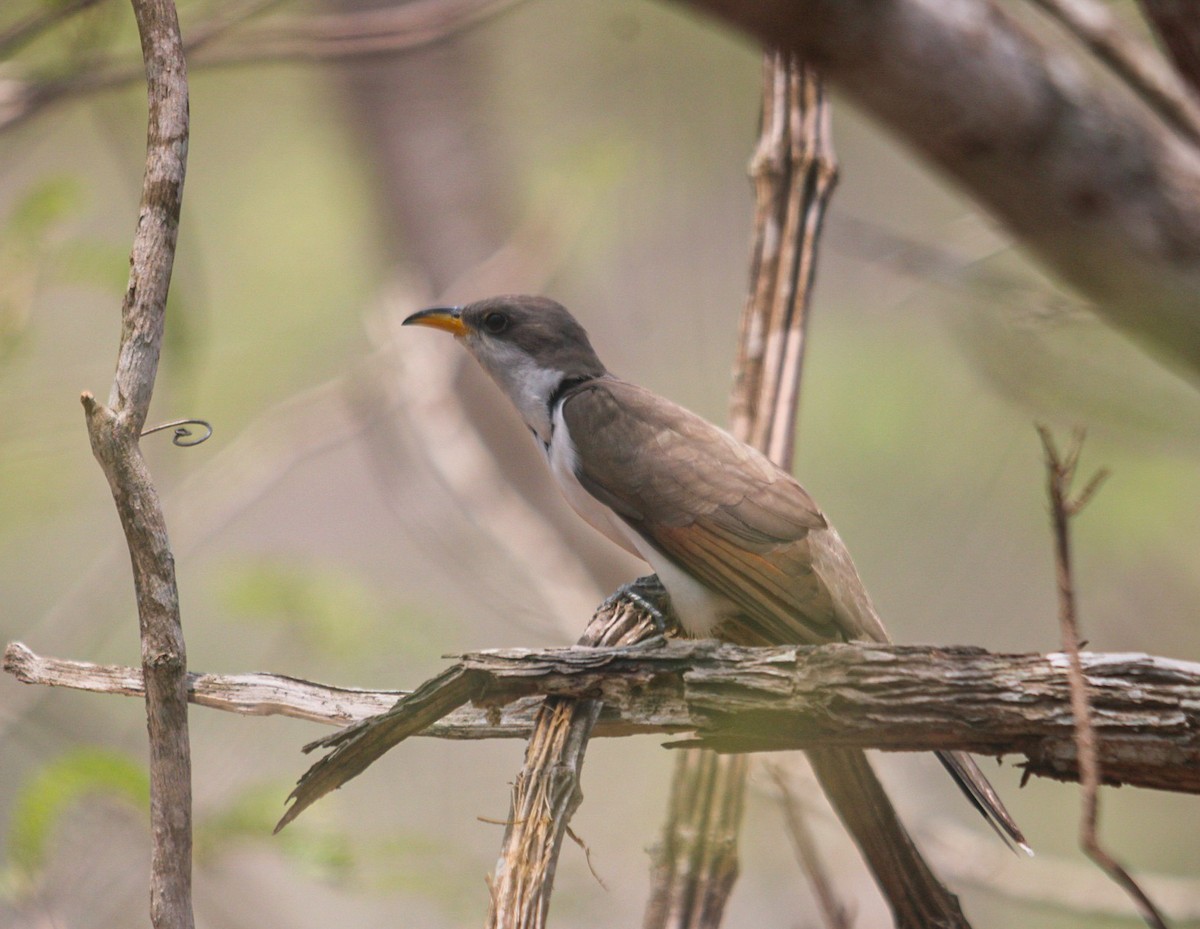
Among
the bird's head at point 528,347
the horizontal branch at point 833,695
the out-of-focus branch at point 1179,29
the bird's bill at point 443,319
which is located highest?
the bird's bill at point 443,319

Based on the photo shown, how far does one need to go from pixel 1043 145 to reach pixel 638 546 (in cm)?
154

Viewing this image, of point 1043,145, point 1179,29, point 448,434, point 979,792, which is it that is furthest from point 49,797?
point 1179,29

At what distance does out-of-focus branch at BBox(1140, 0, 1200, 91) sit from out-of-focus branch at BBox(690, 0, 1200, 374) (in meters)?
0.19

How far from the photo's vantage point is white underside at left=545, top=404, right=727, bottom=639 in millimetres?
3000

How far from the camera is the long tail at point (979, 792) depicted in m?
2.30

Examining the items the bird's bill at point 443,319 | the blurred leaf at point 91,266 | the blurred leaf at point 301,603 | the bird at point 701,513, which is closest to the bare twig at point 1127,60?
the bird at point 701,513

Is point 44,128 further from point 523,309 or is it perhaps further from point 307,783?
point 307,783

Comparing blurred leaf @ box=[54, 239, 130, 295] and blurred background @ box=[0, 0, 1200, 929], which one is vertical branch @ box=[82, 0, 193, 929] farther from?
blurred leaf @ box=[54, 239, 130, 295]

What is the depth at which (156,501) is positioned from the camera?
5.12 feet

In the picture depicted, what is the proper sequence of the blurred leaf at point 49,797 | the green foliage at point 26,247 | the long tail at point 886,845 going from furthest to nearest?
the green foliage at point 26,247 → the blurred leaf at point 49,797 → the long tail at point 886,845

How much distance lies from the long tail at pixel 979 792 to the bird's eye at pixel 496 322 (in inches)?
78.4

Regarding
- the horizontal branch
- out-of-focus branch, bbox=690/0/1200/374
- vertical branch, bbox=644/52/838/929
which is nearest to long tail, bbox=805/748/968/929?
the horizontal branch

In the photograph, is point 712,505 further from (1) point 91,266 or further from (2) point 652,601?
(1) point 91,266

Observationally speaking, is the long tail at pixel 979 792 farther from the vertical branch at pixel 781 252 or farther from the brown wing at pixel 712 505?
the vertical branch at pixel 781 252
